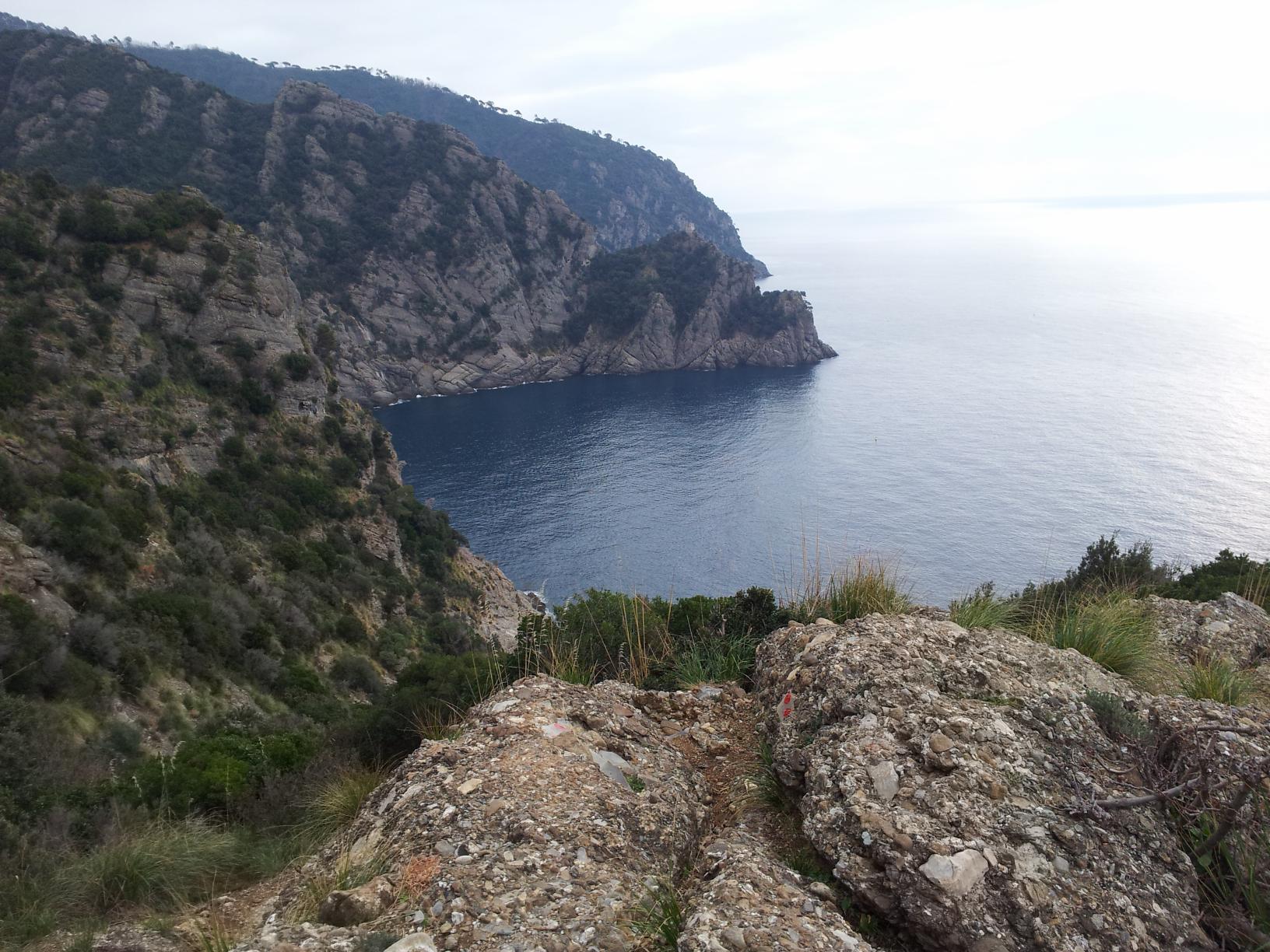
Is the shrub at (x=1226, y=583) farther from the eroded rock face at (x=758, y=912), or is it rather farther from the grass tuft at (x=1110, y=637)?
the eroded rock face at (x=758, y=912)

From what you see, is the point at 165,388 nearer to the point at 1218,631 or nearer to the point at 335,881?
the point at 335,881

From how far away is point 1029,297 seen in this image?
622 ft

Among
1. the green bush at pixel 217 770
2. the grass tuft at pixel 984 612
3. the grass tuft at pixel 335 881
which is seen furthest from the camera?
the green bush at pixel 217 770

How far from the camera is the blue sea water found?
5912 centimetres

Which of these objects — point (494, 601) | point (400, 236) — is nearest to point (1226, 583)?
point (494, 601)

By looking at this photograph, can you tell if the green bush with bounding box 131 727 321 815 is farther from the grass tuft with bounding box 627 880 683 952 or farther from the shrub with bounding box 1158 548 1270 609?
the shrub with bounding box 1158 548 1270 609

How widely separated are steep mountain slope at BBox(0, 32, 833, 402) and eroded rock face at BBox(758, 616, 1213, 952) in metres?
107

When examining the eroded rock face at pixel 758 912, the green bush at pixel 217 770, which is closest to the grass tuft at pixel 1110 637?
the eroded rock face at pixel 758 912

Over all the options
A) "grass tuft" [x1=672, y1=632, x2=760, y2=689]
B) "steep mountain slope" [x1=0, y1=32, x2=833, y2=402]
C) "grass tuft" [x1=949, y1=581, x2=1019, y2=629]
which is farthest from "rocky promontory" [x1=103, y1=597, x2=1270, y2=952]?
"steep mountain slope" [x1=0, y1=32, x2=833, y2=402]

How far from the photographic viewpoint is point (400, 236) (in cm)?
12412

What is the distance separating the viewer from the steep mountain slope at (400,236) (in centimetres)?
9850

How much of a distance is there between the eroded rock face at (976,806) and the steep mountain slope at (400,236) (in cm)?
10685

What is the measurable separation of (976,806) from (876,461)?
8155 cm

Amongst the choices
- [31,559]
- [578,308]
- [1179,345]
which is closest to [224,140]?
[578,308]
